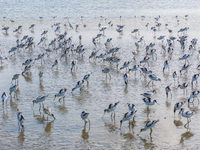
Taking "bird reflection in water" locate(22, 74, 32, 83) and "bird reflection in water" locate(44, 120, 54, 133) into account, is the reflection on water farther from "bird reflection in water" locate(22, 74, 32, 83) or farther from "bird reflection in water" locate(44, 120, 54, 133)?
"bird reflection in water" locate(22, 74, 32, 83)

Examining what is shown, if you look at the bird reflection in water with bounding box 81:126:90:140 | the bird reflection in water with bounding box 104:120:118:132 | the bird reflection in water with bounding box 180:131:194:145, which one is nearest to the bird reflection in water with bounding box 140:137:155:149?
the bird reflection in water with bounding box 180:131:194:145

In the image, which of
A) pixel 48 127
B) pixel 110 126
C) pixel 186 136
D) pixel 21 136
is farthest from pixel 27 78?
pixel 186 136

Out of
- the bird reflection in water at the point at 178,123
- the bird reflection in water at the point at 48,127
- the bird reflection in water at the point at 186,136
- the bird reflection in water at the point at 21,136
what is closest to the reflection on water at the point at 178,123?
the bird reflection in water at the point at 178,123

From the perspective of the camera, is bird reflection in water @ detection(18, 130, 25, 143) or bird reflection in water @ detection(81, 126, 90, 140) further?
bird reflection in water @ detection(81, 126, 90, 140)

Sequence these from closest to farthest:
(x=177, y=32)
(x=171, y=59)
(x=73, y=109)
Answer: (x=73, y=109) → (x=171, y=59) → (x=177, y=32)

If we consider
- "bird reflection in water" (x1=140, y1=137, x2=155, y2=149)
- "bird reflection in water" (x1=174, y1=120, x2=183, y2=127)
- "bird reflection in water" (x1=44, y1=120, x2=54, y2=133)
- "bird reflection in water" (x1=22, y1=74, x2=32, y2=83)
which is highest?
"bird reflection in water" (x1=22, y1=74, x2=32, y2=83)

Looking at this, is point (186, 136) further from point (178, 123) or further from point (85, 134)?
point (85, 134)

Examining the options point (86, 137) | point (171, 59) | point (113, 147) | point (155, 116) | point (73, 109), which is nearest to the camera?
point (113, 147)

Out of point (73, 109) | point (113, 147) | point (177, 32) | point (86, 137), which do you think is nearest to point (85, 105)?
point (73, 109)

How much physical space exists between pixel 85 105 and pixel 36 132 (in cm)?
268

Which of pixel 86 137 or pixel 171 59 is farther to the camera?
pixel 171 59

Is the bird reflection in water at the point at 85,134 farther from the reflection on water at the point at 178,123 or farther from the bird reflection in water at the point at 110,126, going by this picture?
the reflection on water at the point at 178,123

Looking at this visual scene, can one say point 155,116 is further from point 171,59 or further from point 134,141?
point 171,59

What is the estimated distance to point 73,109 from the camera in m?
11.5
